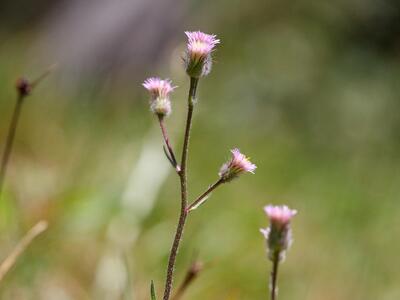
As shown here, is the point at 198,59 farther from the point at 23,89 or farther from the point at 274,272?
the point at 23,89

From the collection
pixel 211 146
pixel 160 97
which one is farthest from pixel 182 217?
pixel 211 146

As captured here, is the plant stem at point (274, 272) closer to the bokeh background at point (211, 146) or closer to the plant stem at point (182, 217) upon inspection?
the plant stem at point (182, 217)

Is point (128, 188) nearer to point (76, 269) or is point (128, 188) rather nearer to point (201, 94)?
point (76, 269)

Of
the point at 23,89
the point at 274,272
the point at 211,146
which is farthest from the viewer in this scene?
the point at 211,146

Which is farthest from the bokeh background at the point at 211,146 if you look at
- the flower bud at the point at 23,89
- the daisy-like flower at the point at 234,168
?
the daisy-like flower at the point at 234,168

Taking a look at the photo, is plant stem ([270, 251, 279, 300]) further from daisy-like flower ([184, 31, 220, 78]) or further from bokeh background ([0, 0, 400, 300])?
bokeh background ([0, 0, 400, 300])

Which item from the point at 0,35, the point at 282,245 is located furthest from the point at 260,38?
the point at 282,245

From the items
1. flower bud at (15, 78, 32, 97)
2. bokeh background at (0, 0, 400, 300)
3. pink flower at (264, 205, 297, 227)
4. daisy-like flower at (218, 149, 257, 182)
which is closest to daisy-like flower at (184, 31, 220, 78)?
daisy-like flower at (218, 149, 257, 182)
